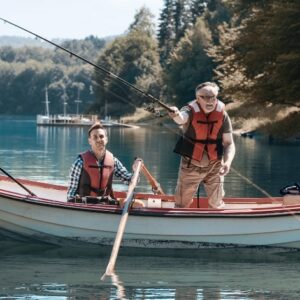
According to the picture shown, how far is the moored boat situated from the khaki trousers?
1.37ft

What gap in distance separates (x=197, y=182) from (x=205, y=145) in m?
0.58

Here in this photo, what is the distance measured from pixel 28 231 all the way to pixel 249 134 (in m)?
35.6

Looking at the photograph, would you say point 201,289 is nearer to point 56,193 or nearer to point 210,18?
point 56,193

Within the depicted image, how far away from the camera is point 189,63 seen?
7406 centimetres

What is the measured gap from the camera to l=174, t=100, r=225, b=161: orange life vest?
1230cm

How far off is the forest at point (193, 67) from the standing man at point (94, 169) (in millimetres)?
10571

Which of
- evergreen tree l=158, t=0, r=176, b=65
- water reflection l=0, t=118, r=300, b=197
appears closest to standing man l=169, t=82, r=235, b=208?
water reflection l=0, t=118, r=300, b=197

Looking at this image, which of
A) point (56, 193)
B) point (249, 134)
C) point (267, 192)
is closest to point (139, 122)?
point (249, 134)

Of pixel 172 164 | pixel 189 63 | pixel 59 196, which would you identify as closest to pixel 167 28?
pixel 189 63

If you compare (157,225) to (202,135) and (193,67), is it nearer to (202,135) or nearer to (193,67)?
(202,135)

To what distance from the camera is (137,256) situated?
1255 centimetres

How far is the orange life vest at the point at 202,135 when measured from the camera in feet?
40.3

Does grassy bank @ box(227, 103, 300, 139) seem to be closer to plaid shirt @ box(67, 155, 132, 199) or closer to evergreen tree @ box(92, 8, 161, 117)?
plaid shirt @ box(67, 155, 132, 199)

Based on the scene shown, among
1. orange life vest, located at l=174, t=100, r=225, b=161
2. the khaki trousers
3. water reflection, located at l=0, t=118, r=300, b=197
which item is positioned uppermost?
orange life vest, located at l=174, t=100, r=225, b=161
